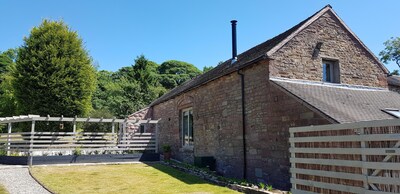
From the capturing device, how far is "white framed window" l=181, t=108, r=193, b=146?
16391 mm

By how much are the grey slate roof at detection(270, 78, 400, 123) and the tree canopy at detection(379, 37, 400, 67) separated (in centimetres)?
2808

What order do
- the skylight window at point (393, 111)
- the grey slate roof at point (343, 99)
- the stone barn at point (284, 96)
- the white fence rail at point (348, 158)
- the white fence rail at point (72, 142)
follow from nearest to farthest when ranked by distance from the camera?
the white fence rail at point (348, 158) < the grey slate roof at point (343, 99) < the stone barn at point (284, 96) < the skylight window at point (393, 111) < the white fence rail at point (72, 142)

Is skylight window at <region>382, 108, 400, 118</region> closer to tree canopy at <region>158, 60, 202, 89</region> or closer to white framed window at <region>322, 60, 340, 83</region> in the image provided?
white framed window at <region>322, 60, 340, 83</region>

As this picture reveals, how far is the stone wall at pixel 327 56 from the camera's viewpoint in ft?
36.1

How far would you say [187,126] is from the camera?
55.0ft

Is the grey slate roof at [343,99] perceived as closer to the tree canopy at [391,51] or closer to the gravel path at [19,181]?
the gravel path at [19,181]

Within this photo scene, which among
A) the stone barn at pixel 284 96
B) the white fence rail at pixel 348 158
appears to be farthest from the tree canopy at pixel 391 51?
the white fence rail at pixel 348 158

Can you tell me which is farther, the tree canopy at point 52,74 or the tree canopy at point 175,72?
the tree canopy at point 175,72

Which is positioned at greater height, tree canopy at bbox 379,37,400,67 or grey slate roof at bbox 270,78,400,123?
tree canopy at bbox 379,37,400,67

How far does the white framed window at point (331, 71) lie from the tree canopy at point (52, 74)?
15.9 metres

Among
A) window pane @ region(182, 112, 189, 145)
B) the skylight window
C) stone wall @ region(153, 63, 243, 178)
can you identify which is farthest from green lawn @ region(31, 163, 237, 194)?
the skylight window

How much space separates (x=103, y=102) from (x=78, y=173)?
28119 millimetres

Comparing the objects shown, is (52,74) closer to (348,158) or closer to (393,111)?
(393,111)

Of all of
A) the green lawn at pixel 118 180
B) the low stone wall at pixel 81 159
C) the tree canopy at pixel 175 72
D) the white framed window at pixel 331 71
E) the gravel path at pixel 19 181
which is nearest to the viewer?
the gravel path at pixel 19 181
